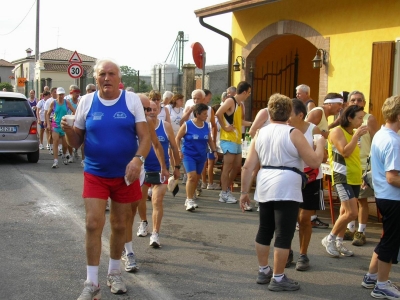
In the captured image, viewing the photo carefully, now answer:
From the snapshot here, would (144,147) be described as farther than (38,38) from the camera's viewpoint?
No

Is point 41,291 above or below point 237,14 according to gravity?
below

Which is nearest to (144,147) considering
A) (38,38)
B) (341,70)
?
(341,70)

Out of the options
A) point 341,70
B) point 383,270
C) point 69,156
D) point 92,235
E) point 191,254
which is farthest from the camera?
point 69,156

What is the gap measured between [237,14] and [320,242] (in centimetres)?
910

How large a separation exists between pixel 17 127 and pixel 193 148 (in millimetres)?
6524

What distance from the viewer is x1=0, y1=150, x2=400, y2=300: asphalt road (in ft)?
16.7


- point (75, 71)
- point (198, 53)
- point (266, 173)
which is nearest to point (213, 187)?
point (198, 53)

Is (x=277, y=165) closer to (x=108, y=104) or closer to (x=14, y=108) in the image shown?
(x=108, y=104)

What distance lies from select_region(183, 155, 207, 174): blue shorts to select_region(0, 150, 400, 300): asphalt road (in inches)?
26.6

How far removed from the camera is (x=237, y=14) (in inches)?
583

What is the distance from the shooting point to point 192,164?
340 inches

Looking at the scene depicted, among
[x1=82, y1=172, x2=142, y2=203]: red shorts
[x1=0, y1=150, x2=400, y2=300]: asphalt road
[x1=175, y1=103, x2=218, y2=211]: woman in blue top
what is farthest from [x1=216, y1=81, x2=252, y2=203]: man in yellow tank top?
[x1=82, y1=172, x2=142, y2=203]: red shorts

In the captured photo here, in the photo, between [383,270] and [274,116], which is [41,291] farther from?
[383,270]

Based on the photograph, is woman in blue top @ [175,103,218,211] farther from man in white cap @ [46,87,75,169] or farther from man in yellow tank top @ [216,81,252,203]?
man in white cap @ [46,87,75,169]
